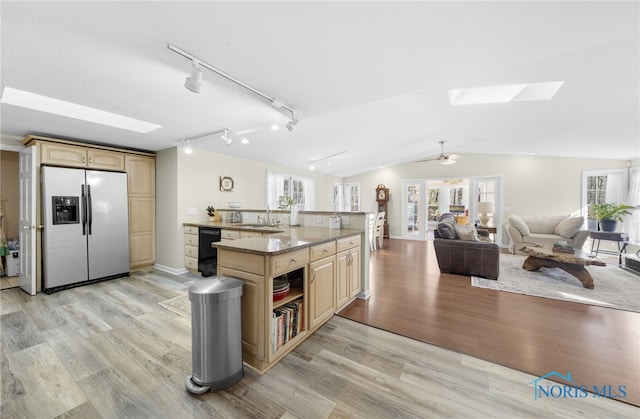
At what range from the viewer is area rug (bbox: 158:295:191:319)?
9.01 feet

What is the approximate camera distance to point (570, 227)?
205 inches

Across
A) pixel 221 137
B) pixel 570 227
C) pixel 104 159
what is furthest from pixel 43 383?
pixel 570 227

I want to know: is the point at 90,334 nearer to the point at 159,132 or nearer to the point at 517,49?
the point at 159,132

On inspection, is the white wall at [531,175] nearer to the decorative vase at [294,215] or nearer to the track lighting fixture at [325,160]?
the track lighting fixture at [325,160]

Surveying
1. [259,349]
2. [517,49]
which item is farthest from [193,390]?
[517,49]

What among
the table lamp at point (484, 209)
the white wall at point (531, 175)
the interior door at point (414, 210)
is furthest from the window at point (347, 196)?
the table lamp at point (484, 209)

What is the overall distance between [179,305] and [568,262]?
5.39m

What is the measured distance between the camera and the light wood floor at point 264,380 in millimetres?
1471

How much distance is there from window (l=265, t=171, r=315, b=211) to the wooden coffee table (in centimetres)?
435

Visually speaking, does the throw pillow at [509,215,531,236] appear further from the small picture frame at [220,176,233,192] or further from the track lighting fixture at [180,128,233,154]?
the small picture frame at [220,176,233,192]

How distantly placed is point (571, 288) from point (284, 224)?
4331mm

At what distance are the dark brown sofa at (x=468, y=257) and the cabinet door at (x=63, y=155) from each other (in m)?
5.83

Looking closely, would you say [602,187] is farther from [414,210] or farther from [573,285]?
[414,210]

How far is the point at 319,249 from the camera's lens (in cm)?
228
